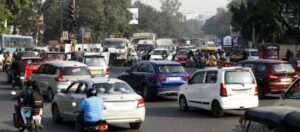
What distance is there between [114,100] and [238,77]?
4.63 meters

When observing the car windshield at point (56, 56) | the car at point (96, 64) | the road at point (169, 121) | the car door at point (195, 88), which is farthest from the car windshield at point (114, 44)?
the car door at point (195, 88)

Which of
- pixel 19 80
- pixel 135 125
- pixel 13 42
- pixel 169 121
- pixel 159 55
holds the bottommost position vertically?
pixel 169 121

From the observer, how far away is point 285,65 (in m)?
21.8

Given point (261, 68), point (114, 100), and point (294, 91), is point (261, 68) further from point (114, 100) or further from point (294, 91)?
point (294, 91)

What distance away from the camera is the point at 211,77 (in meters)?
17.1

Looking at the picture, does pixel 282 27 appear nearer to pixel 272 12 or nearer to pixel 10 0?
pixel 272 12

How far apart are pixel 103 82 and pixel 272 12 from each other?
43.0 metres

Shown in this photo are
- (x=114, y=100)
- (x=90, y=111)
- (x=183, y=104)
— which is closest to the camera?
(x=90, y=111)

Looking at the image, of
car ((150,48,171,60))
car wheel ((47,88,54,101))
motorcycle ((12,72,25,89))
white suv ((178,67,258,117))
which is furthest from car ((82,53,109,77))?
car ((150,48,171,60))

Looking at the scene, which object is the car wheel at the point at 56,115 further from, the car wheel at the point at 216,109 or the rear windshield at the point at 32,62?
the rear windshield at the point at 32,62

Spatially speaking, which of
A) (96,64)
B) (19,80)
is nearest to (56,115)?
(19,80)

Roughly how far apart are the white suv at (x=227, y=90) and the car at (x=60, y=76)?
19.9ft

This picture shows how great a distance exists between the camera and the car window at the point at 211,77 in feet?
55.4

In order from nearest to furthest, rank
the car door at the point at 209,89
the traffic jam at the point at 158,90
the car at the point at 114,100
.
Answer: the traffic jam at the point at 158,90
the car at the point at 114,100
the car door at the point at 209,89
